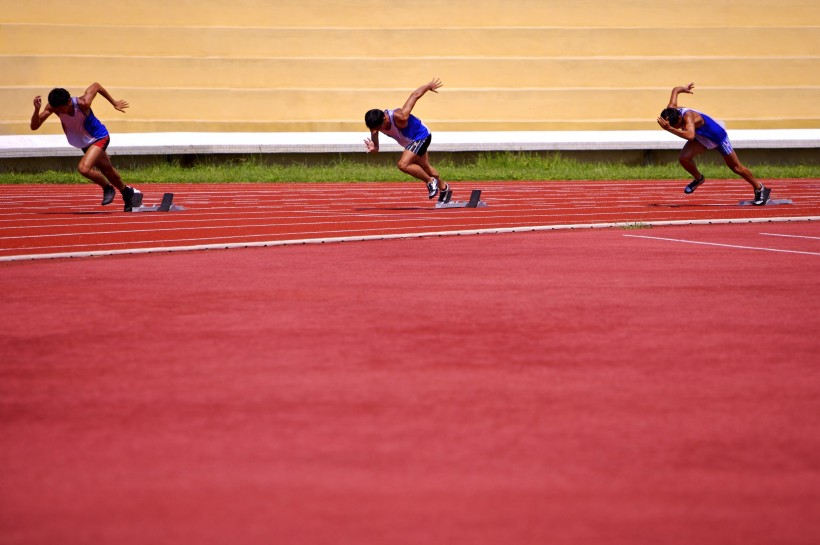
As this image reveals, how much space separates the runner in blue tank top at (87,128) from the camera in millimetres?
12867

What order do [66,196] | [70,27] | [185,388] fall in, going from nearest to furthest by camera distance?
[185,388] → [66,196] → [70,27]

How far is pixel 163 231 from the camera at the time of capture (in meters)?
11.6

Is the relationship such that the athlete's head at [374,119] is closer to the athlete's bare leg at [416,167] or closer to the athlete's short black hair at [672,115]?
the athlete's bare leg at [416,167]

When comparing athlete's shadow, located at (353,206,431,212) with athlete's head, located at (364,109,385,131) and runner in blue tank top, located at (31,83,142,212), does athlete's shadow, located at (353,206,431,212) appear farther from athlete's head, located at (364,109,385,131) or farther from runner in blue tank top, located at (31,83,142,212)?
runner in blue tank top, located at (31,83,142,212)

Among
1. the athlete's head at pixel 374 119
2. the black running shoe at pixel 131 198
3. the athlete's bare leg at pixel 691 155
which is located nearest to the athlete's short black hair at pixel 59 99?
the black running shoe at pixel 131 198

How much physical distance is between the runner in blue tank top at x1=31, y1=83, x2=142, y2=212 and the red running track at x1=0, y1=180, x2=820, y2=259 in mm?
285

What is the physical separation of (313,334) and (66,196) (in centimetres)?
1030

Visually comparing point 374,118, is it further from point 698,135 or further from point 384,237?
point 698,135

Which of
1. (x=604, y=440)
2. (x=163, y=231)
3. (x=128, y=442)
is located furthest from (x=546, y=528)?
(x=163, y=231)

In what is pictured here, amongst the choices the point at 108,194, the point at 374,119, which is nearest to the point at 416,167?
the point at 374,119

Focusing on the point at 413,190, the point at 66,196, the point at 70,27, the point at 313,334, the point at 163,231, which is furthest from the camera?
the point at 70,27

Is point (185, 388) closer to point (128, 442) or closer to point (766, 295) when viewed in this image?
point (128, 442)

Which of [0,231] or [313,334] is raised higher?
[313,334]

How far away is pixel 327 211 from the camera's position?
13.9m
